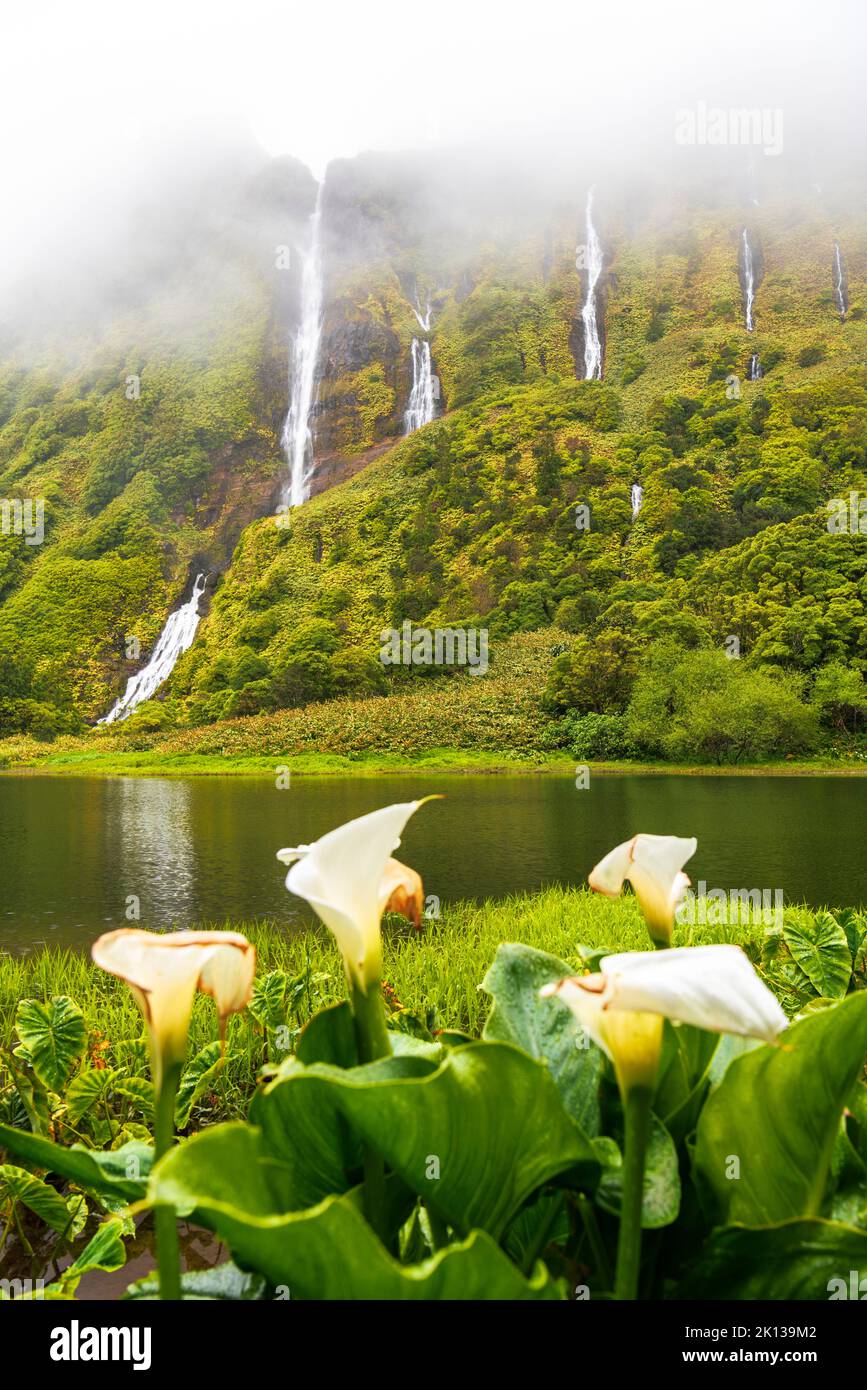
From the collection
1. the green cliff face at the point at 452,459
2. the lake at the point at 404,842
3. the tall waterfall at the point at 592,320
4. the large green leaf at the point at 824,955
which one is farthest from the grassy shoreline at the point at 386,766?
the tall waterfall at the point at 592,320

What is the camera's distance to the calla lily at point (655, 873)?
1.10 meters

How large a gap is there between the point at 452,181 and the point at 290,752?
86959mm

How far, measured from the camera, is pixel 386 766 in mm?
29422

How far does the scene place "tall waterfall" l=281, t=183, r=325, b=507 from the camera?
211 ft

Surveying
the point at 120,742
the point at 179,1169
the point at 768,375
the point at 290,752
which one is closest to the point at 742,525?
the point at 768,375

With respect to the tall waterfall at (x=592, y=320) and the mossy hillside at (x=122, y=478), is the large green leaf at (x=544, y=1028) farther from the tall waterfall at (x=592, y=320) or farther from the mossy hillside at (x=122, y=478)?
the tall waterfall at (x=592, y=320)

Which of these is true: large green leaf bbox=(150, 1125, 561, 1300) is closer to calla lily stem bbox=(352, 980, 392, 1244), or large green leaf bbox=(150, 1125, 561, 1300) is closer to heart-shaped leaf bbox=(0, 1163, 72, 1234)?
calla lily stem bbox=(352, 980, 392, 1244)

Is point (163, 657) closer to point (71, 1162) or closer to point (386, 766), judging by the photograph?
point (386, 766)

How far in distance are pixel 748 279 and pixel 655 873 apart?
76052mm


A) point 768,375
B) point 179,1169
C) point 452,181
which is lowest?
point 179,1169

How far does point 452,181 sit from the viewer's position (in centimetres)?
9356

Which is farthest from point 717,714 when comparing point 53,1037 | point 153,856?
point 53,1037

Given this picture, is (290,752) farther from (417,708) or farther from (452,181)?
(452,181)

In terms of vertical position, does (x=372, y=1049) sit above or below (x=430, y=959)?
above
